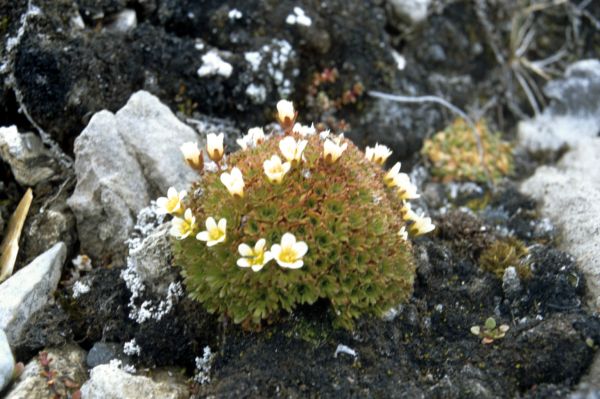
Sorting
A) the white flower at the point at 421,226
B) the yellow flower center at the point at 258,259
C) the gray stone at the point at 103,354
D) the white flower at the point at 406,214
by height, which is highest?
the yellow flower center at the point at 258,259

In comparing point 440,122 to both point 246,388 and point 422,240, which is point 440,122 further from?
point 246,388

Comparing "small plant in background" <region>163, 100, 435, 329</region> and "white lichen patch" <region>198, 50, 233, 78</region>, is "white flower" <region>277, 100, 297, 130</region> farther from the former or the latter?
"white lichen patch" <region>198, 50, 233, 78</region>

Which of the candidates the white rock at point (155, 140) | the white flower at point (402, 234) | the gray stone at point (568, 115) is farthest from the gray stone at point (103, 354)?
the gray stone at point (568, 115)

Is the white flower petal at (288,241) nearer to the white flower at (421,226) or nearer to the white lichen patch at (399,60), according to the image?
the white flower at (421,226)

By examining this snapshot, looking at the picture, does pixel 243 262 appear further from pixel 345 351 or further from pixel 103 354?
pixel 103 354

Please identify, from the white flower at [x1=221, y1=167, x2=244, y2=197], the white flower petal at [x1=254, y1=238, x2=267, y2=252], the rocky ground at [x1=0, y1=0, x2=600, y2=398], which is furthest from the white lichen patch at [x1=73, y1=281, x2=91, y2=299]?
the white flower petal at [x1=254, y1=238, x2=267, y2=252]

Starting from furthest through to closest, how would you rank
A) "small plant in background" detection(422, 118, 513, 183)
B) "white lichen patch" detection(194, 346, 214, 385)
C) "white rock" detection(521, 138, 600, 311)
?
"small plant in background" detection(422, 118, 513, 183) → "white rock" detection(521, 138, 600, 311) → "white lichen patch" detection(194, 346, 214, 385)

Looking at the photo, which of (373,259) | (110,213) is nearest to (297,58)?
(110,213)
